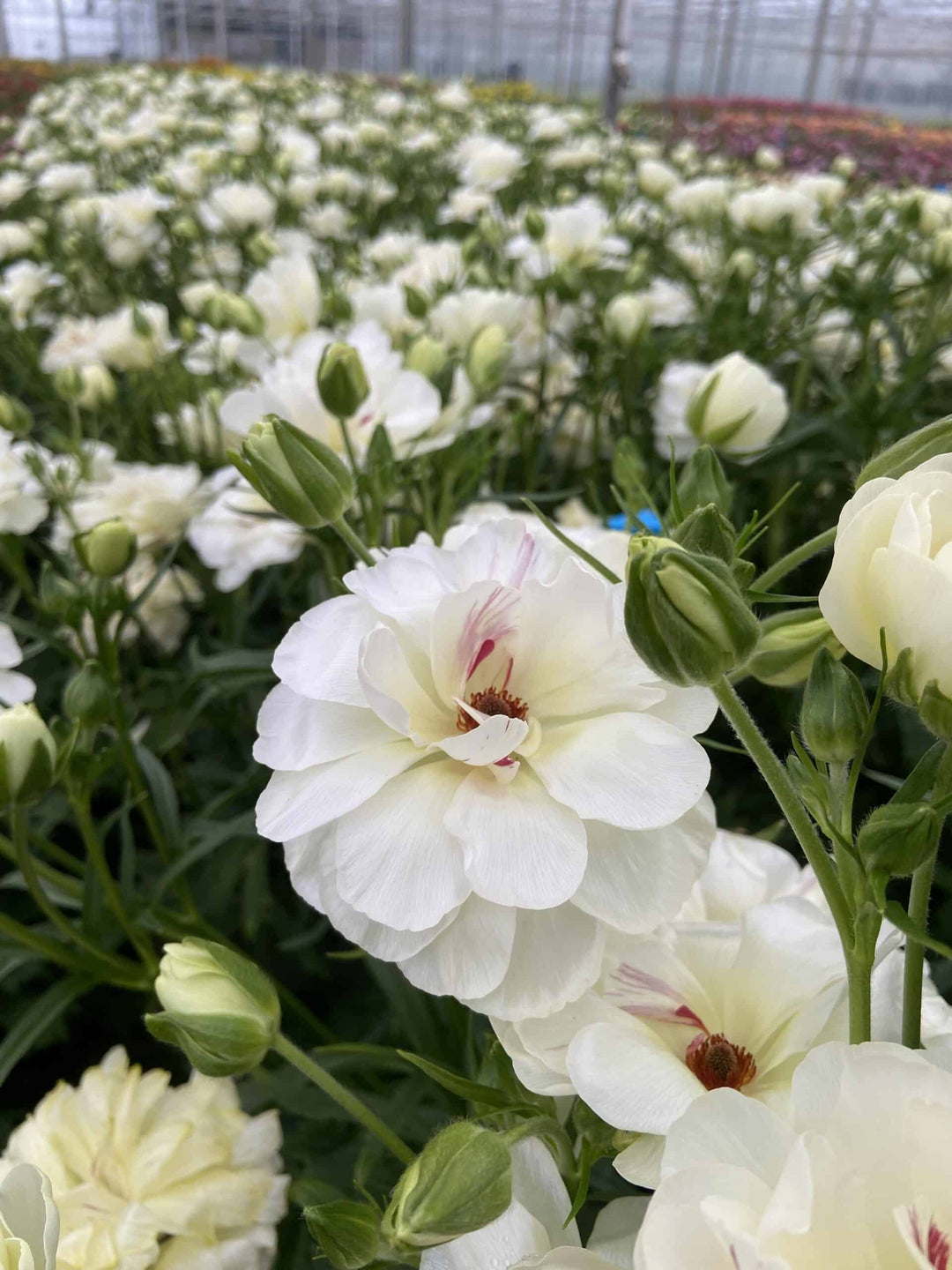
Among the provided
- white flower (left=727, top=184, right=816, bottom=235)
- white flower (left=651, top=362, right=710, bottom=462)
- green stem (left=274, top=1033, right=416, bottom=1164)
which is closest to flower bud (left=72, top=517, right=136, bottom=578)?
green stem (left=274, top=1033, right=416, bottom=1164)

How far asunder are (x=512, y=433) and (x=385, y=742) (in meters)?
0.74

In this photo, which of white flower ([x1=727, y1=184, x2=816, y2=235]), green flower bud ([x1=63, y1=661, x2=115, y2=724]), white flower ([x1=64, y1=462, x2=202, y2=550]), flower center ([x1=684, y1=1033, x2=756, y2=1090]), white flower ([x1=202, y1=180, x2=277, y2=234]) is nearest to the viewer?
flower center ([x1=684, y1=1033, x2=756, y2=1090])

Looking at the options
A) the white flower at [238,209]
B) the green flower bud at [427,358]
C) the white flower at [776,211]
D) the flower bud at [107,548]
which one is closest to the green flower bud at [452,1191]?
the flower bud at [107,548]

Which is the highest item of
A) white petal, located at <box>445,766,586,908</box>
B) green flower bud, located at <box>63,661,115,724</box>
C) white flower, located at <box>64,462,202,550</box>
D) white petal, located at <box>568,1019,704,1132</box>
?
white petal, located at <box>445,766,586,908</box>

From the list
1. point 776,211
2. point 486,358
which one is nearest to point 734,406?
point 486,358

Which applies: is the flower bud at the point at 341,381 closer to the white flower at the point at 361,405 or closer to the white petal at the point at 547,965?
the white flower at the point at 361,405

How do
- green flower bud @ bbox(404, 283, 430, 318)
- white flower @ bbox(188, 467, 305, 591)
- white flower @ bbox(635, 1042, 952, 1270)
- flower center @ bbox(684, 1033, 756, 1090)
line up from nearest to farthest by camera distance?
white flower @ bbox(635, 1042, 952, 1270) < flower center @ bbox(684, 1033, 756, 1090) < white flower @ bbox(188, 467, 305, 591) < green flower bud @ bbox(404, 283, 430, 318)

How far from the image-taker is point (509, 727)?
1.03 feet

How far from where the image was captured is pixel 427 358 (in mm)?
752

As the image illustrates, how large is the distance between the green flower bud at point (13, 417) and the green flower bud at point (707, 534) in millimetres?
761

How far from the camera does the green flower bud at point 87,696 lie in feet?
1.79

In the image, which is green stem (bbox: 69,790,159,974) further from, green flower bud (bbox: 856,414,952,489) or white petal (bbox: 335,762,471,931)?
green flower bud (bbox: 856,414,952,489)

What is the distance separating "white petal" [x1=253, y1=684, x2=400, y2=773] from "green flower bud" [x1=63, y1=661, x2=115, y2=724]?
250 mm

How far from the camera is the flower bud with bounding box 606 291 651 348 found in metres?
0.98
